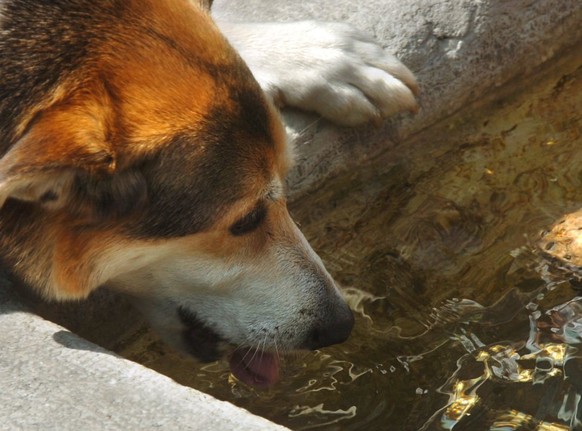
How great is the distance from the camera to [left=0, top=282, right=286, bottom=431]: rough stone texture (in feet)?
8.39

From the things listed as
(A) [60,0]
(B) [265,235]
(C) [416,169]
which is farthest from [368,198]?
(A) [60,0]

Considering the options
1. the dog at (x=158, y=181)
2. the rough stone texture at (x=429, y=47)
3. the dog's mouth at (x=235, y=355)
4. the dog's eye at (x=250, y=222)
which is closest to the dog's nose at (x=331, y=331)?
the dog at (x=158, y=181)

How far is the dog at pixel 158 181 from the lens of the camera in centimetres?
296

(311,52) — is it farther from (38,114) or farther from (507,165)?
(38,114)

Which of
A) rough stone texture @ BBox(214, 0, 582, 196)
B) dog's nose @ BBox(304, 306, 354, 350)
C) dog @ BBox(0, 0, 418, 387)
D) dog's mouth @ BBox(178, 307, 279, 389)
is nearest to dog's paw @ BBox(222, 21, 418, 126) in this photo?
rough stone texture @ BBox(214, 0, 582, 196)

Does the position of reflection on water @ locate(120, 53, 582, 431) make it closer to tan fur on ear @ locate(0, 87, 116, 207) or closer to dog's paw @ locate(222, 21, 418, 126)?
dog's paw @ locate(222, 21, 418, 126)

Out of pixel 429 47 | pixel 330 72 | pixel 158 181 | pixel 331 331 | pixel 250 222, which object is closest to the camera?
pixel 158 181

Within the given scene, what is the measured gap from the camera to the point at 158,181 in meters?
3.12

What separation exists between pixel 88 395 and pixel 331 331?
1.03m

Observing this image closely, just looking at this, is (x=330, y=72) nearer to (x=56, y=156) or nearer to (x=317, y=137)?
(x=317, y=137)

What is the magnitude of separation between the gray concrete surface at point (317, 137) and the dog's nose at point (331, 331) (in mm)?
651

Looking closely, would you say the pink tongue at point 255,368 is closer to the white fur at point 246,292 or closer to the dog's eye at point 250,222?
the white fur at point 246,292

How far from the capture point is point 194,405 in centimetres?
262

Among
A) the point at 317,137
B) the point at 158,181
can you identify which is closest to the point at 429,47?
the point at 317,137
